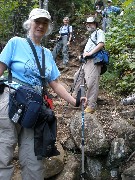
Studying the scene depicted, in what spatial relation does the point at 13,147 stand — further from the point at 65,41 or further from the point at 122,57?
the point at 65,41

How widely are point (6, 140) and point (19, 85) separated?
65 cm

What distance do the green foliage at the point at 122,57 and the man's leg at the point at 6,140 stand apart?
4723 millimetres

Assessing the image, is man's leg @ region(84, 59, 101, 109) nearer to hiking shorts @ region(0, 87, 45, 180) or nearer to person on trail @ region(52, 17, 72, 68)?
hiking shorts @ region(0, 87, 45, 180)

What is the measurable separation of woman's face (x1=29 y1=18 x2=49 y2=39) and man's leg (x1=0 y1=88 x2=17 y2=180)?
86 cm

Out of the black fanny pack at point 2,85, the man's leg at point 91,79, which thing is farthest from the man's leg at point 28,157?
the man's leg at point 91,79

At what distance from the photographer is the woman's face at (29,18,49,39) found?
3554 millimetres

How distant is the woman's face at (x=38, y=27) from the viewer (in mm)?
3554

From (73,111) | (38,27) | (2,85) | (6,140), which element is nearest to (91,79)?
(73,111)

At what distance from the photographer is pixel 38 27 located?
11.7 feet

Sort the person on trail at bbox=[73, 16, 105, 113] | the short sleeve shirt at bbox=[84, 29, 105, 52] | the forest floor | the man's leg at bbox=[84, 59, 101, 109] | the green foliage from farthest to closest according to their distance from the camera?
the green foliage → the man's leg at bbox=[84, 59, 101, 109] → the person on trail at bbox=[73, 16, 105, 113] → the short sleeve shirt at bbox=[84, 29, 105, 52] → the forest floor

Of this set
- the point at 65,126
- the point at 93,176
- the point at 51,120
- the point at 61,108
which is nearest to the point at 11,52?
the point at 51,120

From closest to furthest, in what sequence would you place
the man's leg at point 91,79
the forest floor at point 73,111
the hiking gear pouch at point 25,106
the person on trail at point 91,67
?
the hiking gear pouch at point 25,106, the forest floor at point 73,111, the person on trail at point 91,67, the man's leg at point 91,79

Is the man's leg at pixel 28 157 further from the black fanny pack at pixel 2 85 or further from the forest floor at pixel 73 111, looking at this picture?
the forest floor at pixel 73 111

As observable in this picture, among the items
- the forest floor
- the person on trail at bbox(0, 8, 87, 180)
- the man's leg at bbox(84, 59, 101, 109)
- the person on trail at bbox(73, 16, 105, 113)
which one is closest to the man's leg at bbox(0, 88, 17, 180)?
the person on trail at bbox(0, 8, 87, 180)
